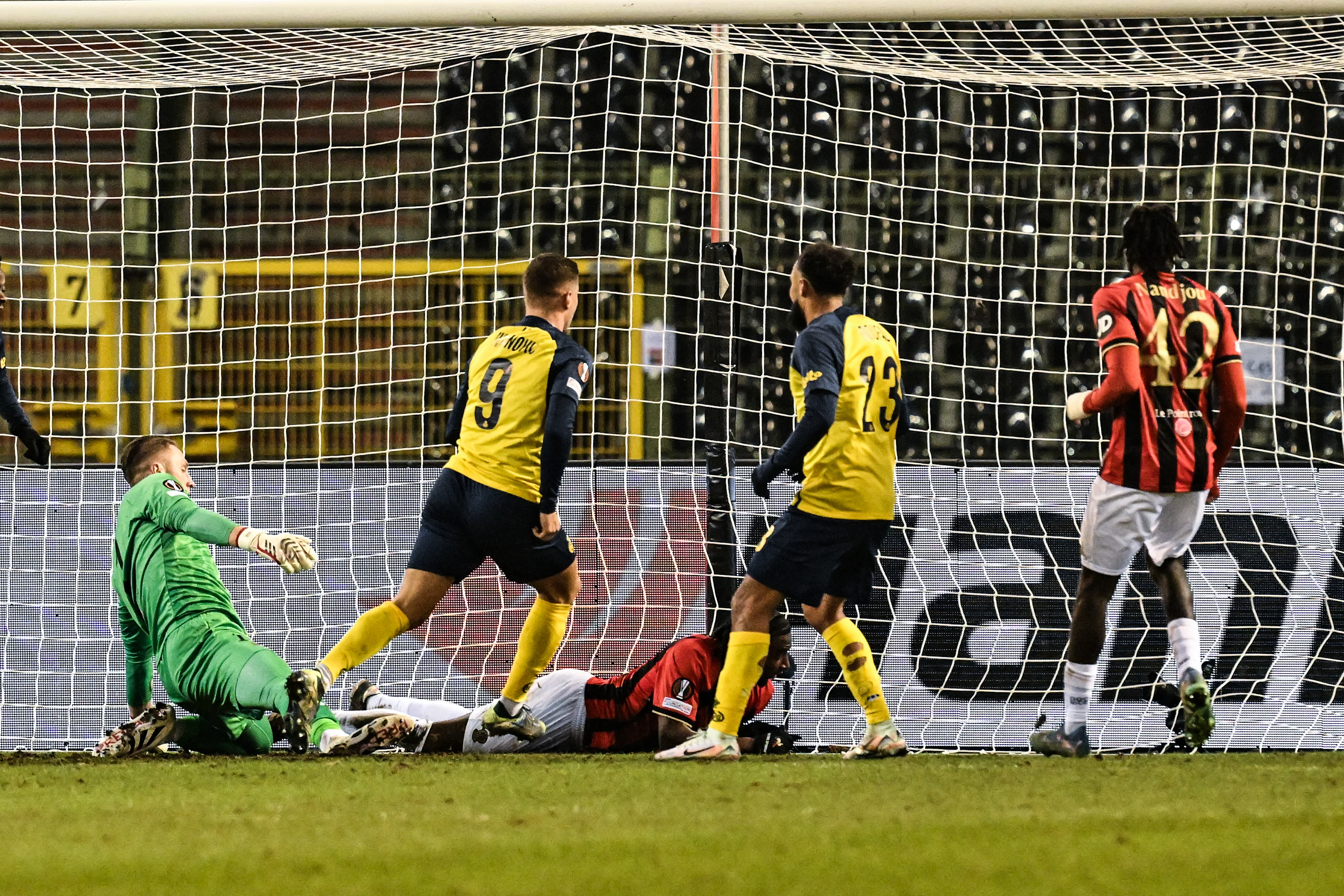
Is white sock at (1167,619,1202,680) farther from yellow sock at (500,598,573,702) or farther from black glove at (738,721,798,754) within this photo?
yellow sock at (500,598,573,702)

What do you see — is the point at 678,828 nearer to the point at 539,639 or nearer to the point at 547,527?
the point at 547,527

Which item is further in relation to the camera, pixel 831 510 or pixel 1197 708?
pixel 831 510

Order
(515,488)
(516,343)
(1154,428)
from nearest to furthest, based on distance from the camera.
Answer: (1154,428), (515,488), (516,343)

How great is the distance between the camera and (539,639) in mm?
5348

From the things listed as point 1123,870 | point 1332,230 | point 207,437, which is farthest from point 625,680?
point 1332,230

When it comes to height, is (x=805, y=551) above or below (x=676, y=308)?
below

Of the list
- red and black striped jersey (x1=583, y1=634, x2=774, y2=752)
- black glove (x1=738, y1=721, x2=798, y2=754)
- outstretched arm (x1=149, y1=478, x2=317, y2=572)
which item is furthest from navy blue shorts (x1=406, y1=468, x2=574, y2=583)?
black glove (x1=738, y1=721, x2=798, y2=754)

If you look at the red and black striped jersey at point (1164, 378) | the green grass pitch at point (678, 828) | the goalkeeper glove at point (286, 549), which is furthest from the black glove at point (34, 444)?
the red and black striped jersey at point (1164, 378)

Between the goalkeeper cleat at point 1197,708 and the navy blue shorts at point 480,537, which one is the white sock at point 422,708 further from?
the goalkeeper cleat at point 1197,708

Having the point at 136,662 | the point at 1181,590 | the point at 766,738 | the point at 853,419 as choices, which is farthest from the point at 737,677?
the point at 136,662

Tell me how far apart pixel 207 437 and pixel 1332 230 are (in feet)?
17.0

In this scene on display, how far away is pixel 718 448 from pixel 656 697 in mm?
1119

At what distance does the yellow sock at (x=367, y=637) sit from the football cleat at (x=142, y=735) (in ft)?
2.26

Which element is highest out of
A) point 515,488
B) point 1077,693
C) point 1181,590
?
point 515,488
